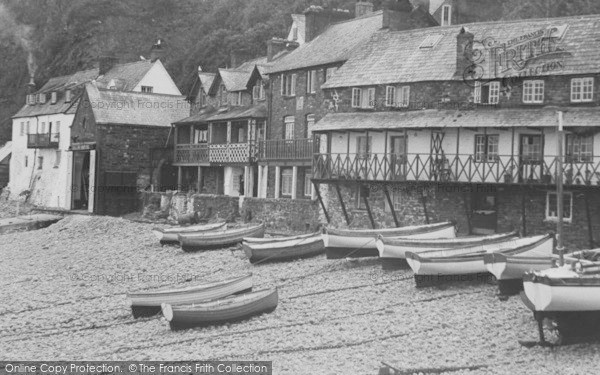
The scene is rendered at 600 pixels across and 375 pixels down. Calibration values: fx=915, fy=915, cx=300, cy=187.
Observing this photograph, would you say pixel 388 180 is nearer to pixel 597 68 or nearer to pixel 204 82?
pixel 597 68

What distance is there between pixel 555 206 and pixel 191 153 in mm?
25747

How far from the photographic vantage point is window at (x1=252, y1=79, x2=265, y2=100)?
4900cm

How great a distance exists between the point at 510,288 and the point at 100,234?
25.7 meters

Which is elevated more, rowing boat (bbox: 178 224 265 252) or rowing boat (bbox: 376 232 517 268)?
rowing boat (bbox: 376 232 517 268)

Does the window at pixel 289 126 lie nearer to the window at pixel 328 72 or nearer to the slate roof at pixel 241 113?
the slate roof at pixel 241 113

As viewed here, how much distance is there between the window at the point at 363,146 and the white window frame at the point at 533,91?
651cm

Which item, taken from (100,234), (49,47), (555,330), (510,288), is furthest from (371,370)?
(49,47)

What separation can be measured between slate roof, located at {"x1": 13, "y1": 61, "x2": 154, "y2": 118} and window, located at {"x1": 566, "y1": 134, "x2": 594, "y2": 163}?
36.3 meters

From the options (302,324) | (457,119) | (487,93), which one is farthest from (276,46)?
(302,324)

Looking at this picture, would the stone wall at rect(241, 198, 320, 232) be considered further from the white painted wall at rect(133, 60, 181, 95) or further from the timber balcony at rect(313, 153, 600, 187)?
the white painted wall at rect(133, 60, 181, 95)

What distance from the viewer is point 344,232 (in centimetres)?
3084

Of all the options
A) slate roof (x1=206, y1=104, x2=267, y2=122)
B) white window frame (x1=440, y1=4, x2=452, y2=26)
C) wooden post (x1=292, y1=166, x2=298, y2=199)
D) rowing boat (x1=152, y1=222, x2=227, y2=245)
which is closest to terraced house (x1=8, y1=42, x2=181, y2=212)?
slate roof (x1=206, y1=104, x2=267, y2=122)

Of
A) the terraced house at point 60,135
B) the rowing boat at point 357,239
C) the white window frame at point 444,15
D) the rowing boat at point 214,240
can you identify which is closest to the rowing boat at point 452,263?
the rowing boat at point 357,239

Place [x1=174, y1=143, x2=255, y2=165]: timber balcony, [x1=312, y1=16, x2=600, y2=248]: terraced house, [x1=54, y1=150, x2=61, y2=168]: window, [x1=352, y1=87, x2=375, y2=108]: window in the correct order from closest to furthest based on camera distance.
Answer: [x1=312, y1=16, x2=600, y2=248]: terraced house
[x1=352, y1=87, x2=375, y2=108]: window
[x1=174, y1=143, x2=255, y2=165]: timber balcony
[x1=54, y1=150, x2=61, y2=168]: window
